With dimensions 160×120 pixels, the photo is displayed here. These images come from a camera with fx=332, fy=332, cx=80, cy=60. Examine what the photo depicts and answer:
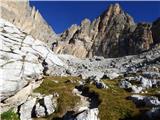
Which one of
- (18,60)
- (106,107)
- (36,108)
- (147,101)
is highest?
(18,60)

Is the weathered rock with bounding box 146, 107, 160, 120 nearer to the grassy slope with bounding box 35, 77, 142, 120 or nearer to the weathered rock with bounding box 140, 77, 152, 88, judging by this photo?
the grassy slope with bounding box 35, 77, 142, 120

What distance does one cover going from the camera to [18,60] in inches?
1389

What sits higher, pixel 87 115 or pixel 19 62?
pixel 19 62

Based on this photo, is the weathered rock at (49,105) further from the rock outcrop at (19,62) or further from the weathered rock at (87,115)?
the weathered rock at (87,115)

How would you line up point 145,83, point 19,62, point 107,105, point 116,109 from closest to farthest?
point 116,109
point 107,105
point 19,62
point 145,83

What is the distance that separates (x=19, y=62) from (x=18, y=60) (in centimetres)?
28

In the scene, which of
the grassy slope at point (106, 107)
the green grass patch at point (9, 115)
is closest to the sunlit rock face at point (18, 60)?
the green grass patch at point (9, 115)

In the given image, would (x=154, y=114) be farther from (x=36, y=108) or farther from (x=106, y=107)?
(x=36, y=108)

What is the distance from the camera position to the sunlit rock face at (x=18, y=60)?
33.5m

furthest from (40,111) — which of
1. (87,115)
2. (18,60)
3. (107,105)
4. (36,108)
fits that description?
(87,115)

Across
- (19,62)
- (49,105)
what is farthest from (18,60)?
(49,105)

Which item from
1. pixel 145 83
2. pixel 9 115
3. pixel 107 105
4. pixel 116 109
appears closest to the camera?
pixel 9 115

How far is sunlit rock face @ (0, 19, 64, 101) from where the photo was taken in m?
33.5

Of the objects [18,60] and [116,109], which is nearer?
[116,109]
